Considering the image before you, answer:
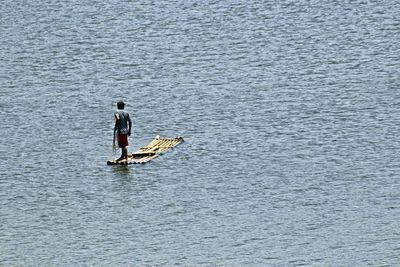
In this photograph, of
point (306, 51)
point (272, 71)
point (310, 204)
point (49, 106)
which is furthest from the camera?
point (306, 51)

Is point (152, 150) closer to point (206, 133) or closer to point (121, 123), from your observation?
point (121, 123)

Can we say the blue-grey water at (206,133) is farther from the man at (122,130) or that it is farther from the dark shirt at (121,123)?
the dark shirt at (121,123)

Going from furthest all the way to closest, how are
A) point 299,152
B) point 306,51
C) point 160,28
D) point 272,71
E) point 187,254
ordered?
point 160,28, point 306,51, point 272,71, point 299,152, point 187,254

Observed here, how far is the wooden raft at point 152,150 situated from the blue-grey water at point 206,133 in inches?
13.2

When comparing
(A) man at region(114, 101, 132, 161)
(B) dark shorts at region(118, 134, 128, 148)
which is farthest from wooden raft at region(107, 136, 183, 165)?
(B) dark shorts at region(118, 134, 128, 148)

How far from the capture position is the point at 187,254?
28.4 meters

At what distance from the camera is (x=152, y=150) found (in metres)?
37.4

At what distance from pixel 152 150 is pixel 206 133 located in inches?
102

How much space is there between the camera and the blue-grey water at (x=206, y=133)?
29438 millimetres

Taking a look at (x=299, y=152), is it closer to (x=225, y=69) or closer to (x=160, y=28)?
(x=225, y=69)

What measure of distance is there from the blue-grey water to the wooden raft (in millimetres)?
335

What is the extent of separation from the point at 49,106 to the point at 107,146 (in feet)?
19.5

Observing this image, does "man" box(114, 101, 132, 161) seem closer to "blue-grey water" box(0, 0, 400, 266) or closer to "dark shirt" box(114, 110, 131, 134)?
"dark shirt" box(114, 110, 131, 134)

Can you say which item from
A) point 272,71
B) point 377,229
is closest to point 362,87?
point 272,71
